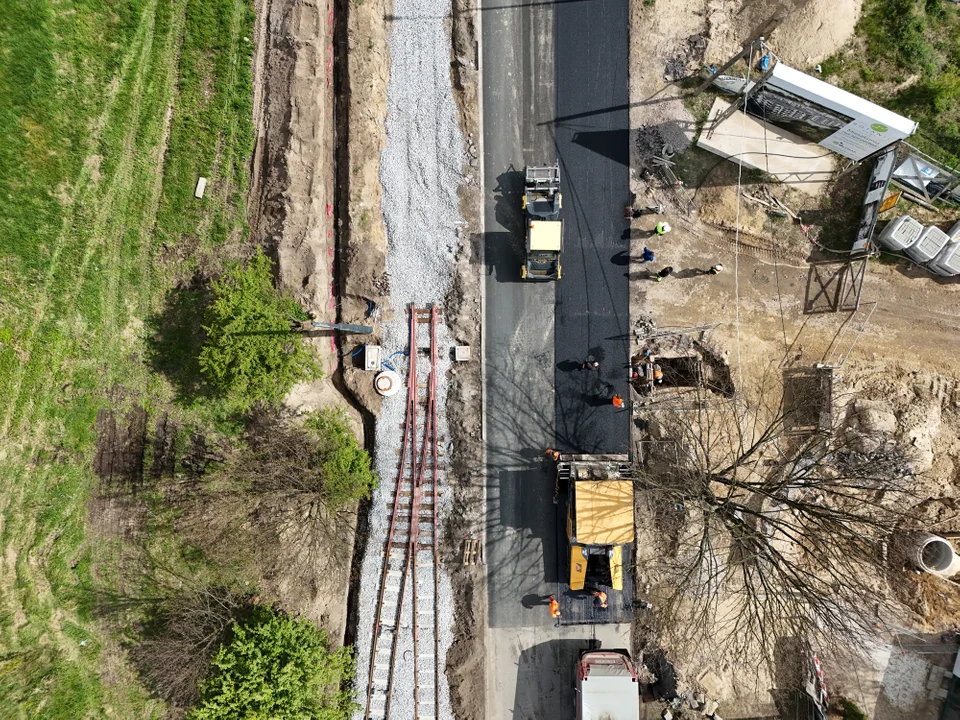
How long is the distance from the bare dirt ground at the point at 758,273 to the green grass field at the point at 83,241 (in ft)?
43.6

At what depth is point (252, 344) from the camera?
15.5 metres

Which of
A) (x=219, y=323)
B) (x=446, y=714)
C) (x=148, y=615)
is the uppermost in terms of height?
(x=219, y=323)

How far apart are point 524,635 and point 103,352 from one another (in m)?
16.1

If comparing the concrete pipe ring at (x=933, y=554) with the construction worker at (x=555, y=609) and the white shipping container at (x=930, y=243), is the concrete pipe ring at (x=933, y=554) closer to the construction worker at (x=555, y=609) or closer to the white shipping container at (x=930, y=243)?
the white shipping container at (x=930, y=243)

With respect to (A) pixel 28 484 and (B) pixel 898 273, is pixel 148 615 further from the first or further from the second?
(B) pixel 898 273

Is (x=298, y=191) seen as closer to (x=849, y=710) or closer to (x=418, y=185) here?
(x=418, y=185)

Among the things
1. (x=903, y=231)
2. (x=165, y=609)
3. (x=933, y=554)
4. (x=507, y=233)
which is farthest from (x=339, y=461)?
(x=903, y=231)

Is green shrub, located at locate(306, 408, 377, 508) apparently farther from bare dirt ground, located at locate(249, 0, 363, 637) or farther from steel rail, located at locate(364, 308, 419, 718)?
steel rail, located at locate(364, 308, 419, 718)

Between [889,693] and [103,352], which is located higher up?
[103,352]

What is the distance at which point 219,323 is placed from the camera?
15633mm

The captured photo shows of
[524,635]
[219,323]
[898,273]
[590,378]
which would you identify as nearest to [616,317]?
[590,378]

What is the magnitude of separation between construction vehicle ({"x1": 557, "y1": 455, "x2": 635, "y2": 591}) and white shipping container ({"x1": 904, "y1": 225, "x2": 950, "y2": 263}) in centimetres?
1130

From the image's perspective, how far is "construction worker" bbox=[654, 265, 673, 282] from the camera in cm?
1706

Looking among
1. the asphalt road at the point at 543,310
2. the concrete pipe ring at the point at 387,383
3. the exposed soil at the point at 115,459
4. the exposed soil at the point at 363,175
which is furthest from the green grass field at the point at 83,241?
the asphalt road at the point at 543,310
